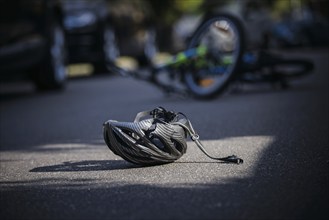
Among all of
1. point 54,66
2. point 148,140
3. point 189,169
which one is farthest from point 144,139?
point 54,66

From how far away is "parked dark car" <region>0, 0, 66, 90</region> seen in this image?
10133 millimetres

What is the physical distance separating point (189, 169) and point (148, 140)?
0.33 meters

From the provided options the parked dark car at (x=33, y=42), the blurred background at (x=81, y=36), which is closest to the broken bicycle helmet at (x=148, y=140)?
the blurred background at (x=81, y=36)

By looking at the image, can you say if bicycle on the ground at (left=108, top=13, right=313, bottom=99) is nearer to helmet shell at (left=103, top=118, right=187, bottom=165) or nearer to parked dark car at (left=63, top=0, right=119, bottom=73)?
helmet shell at (left=103, top=118, right=187, bottom=165)

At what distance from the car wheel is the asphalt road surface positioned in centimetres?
353

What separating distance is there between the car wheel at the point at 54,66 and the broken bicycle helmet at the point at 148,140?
760 centimetres

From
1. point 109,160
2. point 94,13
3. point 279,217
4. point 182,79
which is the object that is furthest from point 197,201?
point 94,13

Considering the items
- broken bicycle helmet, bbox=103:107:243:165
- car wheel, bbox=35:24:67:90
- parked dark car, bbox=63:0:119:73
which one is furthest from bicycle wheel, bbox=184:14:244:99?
parked dark car, bbox=63:0:119:73

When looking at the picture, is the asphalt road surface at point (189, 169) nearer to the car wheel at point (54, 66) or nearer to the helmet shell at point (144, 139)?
the helmet shell at point (144, 139)

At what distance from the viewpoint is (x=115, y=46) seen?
16.7 meters

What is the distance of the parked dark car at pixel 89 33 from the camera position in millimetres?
15711

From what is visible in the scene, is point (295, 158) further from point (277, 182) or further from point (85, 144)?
point (85, 144)

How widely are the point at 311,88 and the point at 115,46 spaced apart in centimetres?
773

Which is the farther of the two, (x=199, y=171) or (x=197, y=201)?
(x=199, y=171)
